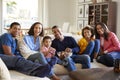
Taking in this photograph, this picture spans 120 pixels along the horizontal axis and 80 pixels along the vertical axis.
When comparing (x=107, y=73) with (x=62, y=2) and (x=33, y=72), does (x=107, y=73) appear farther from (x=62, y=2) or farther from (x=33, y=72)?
(x=62, y=2)

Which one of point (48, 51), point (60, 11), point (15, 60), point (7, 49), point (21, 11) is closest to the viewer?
point (15, 60)

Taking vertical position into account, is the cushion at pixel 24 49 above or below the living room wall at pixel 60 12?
below

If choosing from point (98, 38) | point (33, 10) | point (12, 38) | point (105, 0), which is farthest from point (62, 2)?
point (12, 38)

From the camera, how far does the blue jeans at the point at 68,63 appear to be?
3771mm

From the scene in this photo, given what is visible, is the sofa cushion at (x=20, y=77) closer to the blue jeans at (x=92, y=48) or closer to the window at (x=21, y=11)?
the blue jeans at (x=92, y=48)

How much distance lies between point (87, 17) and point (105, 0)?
1.25 m

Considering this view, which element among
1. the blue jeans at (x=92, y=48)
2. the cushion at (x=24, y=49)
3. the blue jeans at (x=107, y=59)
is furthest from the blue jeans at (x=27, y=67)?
the blue jeans at (x=107, y=59)

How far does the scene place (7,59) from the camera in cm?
331

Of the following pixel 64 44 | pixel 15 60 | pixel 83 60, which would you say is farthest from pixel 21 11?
pixel 15 60

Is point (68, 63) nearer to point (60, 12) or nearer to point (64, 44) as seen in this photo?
point (64, 44)

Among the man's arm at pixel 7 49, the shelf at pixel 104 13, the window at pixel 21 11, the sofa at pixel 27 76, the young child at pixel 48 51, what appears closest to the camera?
the sofa at pixel 27 76

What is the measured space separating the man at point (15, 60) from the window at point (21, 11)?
692 cm

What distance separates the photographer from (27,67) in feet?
10.3

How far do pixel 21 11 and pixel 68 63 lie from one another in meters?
7.50
